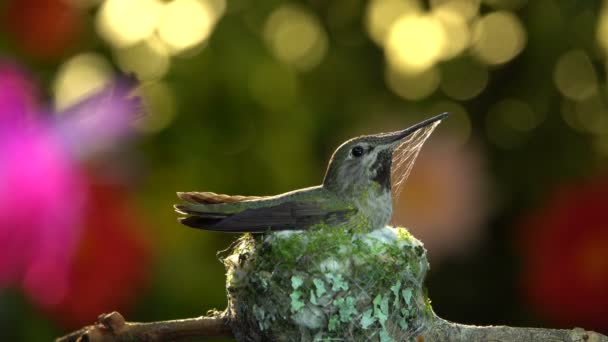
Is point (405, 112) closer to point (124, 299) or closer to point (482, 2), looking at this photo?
point (482, 2)

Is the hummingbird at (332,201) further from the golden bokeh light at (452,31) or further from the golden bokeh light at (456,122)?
the golden bokeh light at (452,31)

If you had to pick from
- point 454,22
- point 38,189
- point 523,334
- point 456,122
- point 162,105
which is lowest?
point 523,334

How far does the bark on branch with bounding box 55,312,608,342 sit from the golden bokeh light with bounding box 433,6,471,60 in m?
2.73

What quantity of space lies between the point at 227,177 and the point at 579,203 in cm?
134

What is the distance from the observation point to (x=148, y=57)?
395 centimetres

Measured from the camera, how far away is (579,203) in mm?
3564

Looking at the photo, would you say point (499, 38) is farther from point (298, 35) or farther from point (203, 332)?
point (203, 332)

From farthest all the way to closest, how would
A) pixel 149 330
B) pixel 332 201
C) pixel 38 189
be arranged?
pixel 38 189 < pixel 332 201 < pixel 149 330

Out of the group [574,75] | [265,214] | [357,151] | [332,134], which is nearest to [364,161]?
[357,151]

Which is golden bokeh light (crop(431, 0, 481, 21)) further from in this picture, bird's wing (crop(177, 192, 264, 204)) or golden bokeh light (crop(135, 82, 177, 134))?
bird's wing (crop(177, 192, 264, 204))

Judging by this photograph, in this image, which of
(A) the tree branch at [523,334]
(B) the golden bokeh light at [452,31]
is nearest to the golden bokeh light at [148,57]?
(B) the golden bokeh light at [452,31]

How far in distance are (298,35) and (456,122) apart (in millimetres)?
881

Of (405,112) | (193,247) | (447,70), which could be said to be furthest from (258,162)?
(447,70)

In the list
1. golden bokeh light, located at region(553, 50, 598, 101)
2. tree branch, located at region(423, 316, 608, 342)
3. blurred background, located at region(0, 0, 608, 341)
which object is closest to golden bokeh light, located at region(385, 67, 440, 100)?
blurred background, located at region(0, 0, 608, 341)
